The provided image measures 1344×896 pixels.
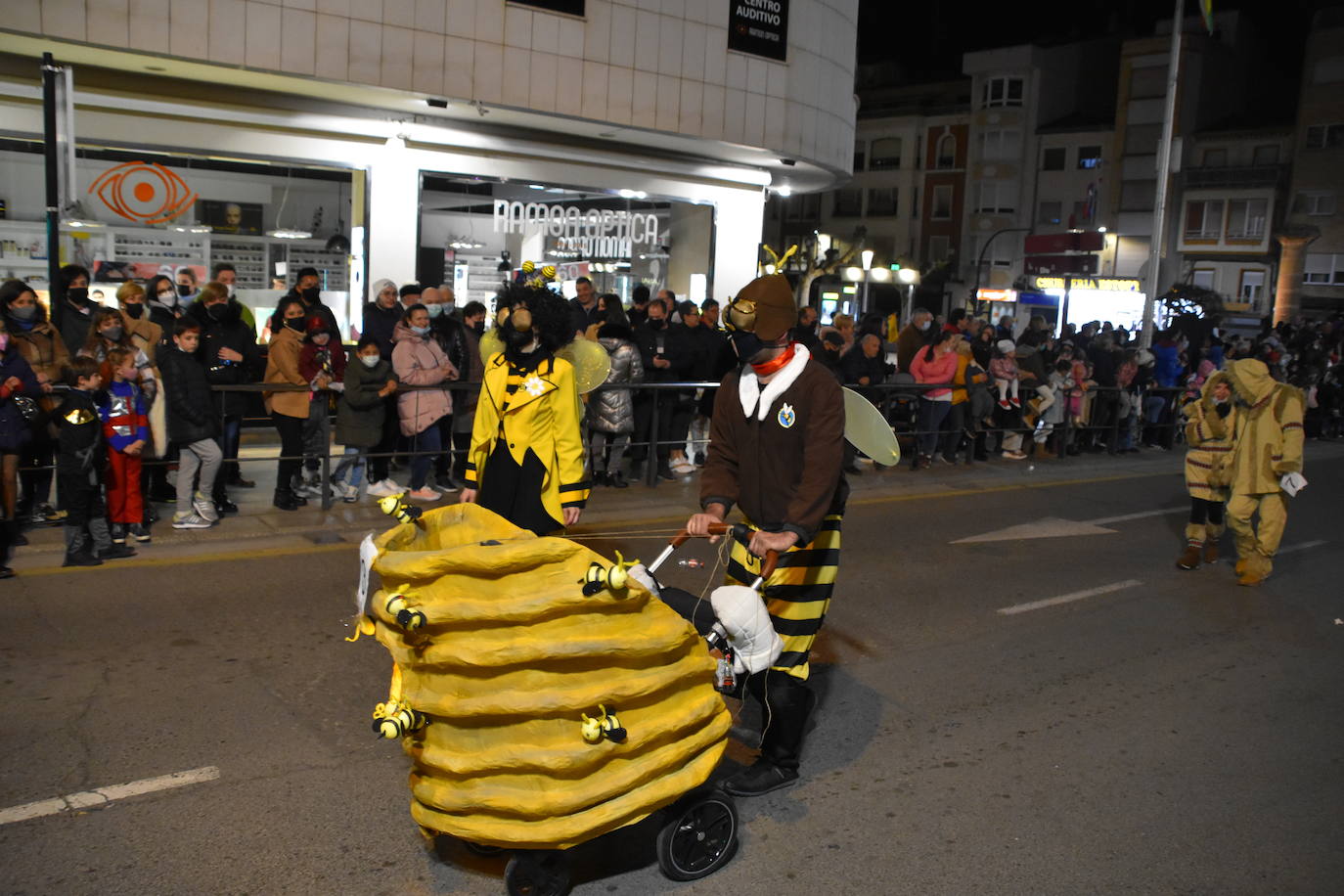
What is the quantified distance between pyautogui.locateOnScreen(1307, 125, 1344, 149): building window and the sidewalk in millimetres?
36936

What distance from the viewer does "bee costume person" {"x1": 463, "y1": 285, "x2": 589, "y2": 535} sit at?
18.1 feet

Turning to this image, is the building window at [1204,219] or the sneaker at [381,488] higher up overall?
the building window at [1204,219]

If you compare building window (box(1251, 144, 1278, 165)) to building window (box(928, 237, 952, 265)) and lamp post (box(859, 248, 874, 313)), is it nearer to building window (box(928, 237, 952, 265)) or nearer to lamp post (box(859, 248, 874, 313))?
building window (box(928, 237, 952, 265))

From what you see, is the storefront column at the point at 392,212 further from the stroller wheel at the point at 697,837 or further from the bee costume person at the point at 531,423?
the stroller wheel at the point at 697,837

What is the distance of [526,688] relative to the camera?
3.28 metres

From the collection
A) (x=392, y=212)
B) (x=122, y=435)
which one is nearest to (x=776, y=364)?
(x=122, y=435)

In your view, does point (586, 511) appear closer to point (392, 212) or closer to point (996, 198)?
point (392, 212)

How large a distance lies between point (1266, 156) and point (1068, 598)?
47.4m

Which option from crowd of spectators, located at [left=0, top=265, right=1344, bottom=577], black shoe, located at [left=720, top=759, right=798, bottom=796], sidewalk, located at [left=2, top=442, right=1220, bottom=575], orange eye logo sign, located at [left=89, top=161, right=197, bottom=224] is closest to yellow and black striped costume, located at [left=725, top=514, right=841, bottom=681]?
black shoe, located at [left=720, top=759, right=798, bottom=796]

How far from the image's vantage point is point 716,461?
4762mm

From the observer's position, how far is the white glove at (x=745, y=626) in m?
3.84

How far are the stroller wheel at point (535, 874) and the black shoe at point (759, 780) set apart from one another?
0.98 m

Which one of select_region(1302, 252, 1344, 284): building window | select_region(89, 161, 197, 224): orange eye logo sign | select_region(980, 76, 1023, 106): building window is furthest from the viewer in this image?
select_region(980, 76, 1023, 106): building window

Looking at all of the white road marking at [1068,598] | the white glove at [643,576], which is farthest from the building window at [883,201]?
the white glove at [643,576]
